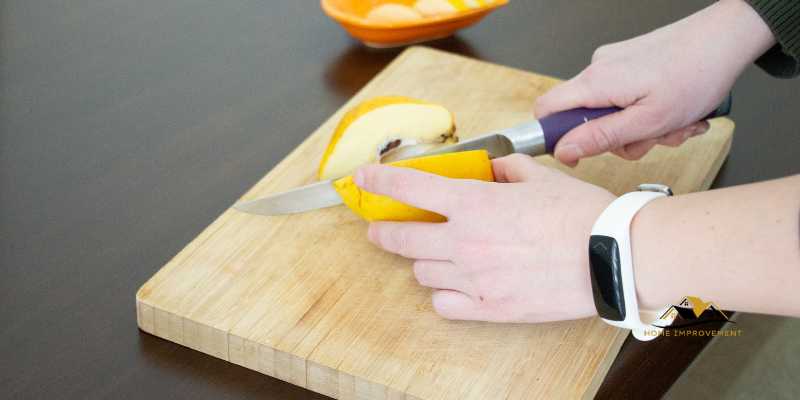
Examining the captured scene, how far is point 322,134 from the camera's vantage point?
4.63 ft

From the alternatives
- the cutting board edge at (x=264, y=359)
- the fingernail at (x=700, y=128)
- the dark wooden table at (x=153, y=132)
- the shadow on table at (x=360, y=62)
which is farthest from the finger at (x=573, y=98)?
the cutting board edge at (x=264, y=359)

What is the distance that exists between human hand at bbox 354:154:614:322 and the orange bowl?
1.71 feet

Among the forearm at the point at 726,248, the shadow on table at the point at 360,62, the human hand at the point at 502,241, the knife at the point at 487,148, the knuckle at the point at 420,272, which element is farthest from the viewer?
the shadow on table at the point at 360,62

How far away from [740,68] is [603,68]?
19cm

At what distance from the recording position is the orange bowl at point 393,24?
1615mm

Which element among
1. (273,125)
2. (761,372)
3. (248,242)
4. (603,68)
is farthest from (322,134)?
(761,372)

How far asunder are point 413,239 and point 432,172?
0.31ft

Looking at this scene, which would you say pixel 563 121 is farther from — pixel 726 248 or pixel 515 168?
pixel 726 248

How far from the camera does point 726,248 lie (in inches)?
36.5

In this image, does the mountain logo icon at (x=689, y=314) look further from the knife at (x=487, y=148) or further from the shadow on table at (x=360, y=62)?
the shadow on table at (x=360, y=62)

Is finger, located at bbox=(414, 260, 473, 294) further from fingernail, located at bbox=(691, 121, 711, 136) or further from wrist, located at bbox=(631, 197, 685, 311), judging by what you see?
fingernail, located at bbox=(691, 121, 711, 136)

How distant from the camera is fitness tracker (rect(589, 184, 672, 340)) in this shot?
975 millimetres

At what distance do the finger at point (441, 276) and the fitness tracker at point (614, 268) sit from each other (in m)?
0.16

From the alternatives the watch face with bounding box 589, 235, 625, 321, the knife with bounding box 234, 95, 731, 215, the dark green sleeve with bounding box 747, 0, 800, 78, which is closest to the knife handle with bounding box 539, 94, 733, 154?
the knife with bounding box 234, 95, 731, 215
